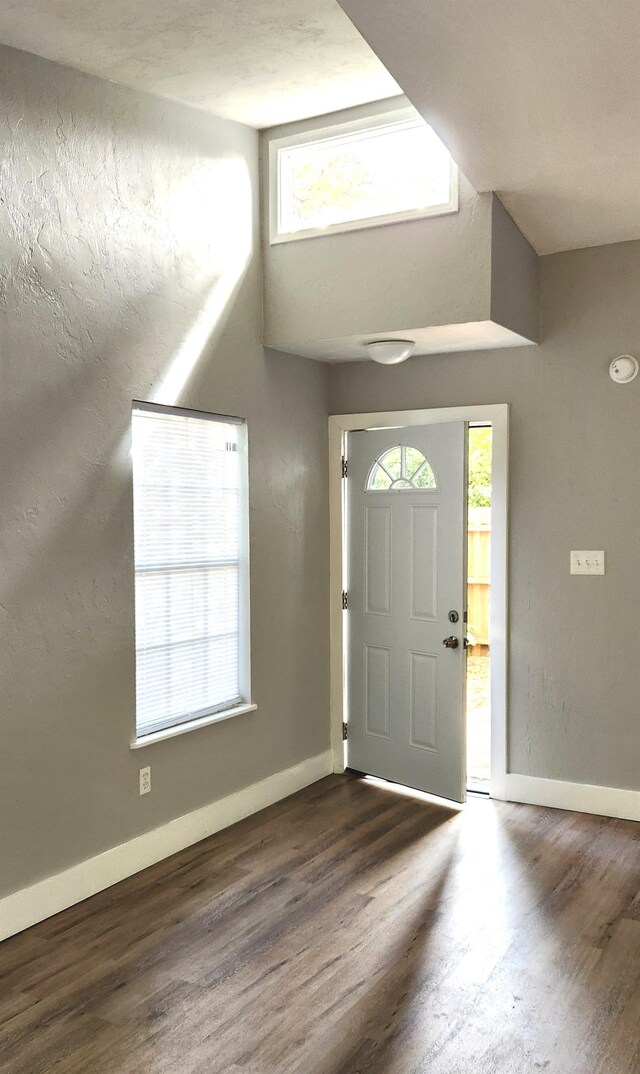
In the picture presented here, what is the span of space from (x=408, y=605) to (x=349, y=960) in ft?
6.84

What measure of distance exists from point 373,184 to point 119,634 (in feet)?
7.67

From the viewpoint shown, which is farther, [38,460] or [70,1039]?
[38,460]

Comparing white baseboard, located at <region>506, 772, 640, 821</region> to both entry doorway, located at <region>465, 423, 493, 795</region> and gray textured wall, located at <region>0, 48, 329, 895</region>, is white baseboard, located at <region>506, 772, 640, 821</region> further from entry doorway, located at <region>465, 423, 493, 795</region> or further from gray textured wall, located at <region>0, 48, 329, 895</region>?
gray textured wall, located at <region>0, 48, 329, 895</region>

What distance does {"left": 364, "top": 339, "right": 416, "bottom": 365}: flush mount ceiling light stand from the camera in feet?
13.9

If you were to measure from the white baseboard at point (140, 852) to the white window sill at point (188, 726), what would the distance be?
382mm

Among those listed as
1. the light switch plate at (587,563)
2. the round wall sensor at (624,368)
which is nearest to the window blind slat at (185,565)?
the light switch plate at (587,563)

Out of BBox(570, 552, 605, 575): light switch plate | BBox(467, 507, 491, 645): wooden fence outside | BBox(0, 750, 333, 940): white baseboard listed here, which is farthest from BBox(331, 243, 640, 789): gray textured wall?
BBox(467, 507, 491, 645): wooden fence outside

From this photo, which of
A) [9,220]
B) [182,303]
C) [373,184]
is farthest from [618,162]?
[9,220]

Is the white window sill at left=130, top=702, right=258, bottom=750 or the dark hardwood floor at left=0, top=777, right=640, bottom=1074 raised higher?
the white window sill at left=130, top=702, right=258, bottom=750

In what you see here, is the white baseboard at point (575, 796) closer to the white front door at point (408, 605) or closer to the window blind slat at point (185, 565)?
the white front door at point (408, 605)

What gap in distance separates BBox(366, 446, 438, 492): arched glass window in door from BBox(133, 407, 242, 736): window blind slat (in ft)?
2.85

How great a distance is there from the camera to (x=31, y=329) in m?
3.20

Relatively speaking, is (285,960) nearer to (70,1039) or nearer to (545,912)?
(70,1039)

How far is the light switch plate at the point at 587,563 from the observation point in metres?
4.32
